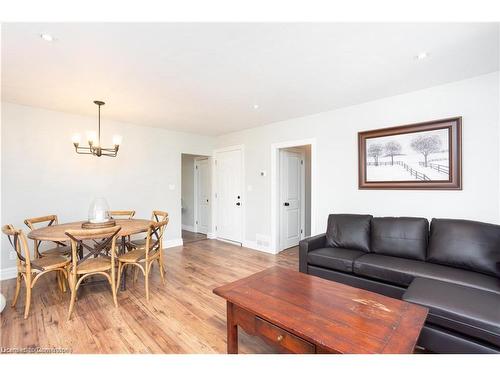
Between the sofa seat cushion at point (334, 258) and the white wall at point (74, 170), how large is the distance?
320 cm

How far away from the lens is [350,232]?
3004mm

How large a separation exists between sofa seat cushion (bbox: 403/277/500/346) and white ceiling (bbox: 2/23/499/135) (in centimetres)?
196

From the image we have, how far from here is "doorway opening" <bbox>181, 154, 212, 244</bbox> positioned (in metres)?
5.94

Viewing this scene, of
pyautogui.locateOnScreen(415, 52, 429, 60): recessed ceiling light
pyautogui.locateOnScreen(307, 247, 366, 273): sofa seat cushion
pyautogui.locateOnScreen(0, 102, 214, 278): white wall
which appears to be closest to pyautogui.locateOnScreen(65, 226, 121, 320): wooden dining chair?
pyautogui.locateOnScreen(0, 102, 214, 278): white wall

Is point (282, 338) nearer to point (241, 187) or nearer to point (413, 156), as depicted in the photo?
point (413, 156)

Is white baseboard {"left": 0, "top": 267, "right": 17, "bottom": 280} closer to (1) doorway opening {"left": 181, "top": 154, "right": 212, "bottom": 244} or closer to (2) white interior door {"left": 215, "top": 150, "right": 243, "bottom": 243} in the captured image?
(1) doorway opening {"left": 181, "top": 154, "right": 212, "bottom": 244}

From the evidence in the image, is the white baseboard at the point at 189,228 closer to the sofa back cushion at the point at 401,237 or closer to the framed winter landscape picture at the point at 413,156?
the framed winter landscape picture at the point at 413,156

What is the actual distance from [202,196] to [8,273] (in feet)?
12.5

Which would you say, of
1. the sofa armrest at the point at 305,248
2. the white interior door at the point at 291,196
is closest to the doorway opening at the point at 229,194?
the white interior door at the point at 291,196

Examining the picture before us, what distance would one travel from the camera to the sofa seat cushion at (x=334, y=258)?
2584 millimetres

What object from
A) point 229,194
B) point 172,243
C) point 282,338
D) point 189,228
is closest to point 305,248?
point 282,338

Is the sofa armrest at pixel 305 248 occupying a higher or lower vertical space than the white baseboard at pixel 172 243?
higher

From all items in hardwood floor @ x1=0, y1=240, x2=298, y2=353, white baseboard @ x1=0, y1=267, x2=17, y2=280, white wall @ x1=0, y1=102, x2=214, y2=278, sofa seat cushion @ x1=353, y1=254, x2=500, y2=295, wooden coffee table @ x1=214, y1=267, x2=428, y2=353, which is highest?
white wall @ x1=0, y1=102, x2=214, y2=278
